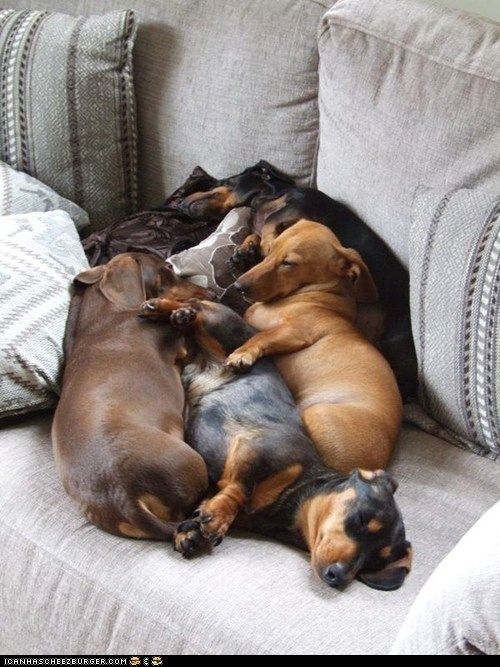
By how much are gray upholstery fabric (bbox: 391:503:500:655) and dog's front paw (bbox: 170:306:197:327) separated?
2.66 feet

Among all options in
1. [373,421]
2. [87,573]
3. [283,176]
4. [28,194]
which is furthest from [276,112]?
[87,573]

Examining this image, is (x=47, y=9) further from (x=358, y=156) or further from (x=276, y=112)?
(x=358, y=156)

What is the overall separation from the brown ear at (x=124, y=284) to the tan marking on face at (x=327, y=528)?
616 mm

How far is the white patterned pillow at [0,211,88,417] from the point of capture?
6.22ft

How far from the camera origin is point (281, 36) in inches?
89.6

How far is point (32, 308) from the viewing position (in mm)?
1979

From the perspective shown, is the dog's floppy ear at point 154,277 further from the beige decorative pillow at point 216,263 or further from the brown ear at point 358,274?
the brown ear at point 358,274

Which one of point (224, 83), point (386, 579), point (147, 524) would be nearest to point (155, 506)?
point (147, 524)

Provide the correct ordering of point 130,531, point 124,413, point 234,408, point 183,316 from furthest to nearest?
point 183,316 < point 234,408 < point 124,413 < point 130,531

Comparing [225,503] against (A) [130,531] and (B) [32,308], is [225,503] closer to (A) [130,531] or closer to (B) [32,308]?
(A) [130,531]

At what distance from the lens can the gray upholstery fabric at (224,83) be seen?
2281 millimetres

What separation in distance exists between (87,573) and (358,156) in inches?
41.6

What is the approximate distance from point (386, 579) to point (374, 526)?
3.4 inches

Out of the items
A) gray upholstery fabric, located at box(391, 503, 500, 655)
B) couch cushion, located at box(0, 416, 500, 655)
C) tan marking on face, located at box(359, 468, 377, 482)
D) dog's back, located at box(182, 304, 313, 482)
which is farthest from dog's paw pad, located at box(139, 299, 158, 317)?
gray upholstery fabric, located at box(391, 503, 500, 655)
